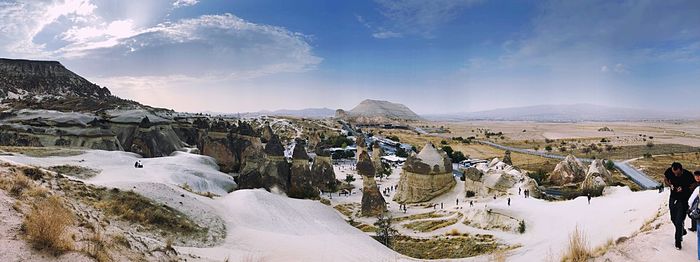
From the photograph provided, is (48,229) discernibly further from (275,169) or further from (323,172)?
(323,172)

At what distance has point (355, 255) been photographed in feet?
40.2

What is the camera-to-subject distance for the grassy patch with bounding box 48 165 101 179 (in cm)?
1638

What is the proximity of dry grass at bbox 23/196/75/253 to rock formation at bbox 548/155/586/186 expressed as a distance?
43.9m

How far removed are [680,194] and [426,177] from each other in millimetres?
26310

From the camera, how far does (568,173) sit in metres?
41.7

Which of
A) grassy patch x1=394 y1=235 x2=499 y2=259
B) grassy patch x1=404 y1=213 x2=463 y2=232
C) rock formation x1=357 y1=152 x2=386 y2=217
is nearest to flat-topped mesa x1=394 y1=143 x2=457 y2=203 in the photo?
rock formation x1=357 y1=152 x2=386 y2=217

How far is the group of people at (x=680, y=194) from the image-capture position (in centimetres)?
602

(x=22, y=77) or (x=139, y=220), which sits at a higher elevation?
(x=22, y=77)

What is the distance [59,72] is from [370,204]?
95.3m

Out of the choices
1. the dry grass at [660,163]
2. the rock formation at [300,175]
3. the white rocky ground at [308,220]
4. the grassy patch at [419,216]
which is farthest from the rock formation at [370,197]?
the dry grass at [660,163]

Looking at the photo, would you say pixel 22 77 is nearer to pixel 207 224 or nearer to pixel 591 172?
pixel 207 224

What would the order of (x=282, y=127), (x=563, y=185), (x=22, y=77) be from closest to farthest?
1. (x=563, y=185)
2. (x=22, y=77)
3. (x=282, y=127)

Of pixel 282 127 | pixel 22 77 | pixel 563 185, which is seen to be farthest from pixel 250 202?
pixel 22 77

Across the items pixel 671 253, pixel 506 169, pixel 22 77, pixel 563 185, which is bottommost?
pixel 563 185
